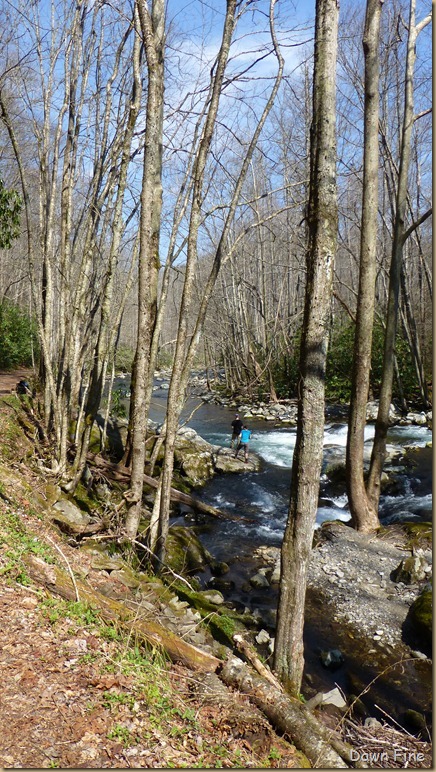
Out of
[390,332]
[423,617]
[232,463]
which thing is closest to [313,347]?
[423,617]

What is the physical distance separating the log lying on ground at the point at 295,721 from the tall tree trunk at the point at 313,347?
52 cm

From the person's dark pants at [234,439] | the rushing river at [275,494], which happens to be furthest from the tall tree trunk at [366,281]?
the person's dark pants at [234,439]

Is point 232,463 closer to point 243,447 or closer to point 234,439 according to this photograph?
point 243,447

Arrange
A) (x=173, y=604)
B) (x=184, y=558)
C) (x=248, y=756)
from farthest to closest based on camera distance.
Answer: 1. (x=184, y=558)
2. (x=173, y=604)
3. (x=248, y=756)

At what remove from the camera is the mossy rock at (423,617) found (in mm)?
5680

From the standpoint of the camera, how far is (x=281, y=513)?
10477 mm

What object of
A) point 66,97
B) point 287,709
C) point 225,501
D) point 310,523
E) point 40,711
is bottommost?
point 225,501

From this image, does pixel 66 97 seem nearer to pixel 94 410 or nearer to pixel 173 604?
pixel 94 410

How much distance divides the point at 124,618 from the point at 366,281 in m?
6.46

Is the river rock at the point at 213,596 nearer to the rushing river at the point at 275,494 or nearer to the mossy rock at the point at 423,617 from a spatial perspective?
the rushing river at the point at 275,494

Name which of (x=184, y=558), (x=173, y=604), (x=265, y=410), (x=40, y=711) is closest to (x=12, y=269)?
(x=265, y=410)

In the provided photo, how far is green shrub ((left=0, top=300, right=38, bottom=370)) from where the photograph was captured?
19656mm

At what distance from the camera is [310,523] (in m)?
4.02

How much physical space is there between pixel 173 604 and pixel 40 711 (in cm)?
262
